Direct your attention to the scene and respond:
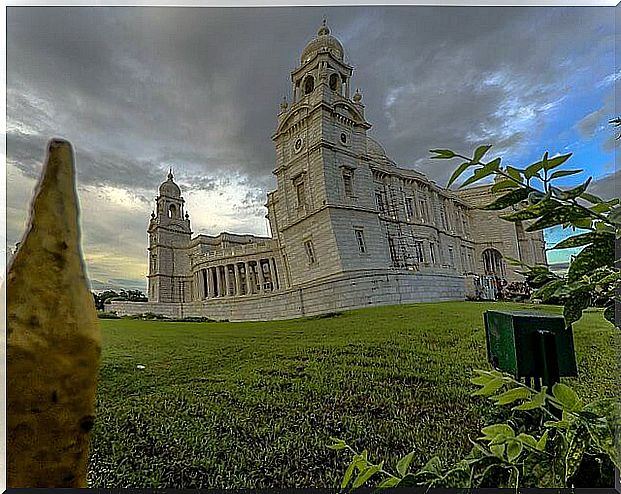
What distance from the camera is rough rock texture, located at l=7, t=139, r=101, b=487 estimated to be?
1618 millimetres

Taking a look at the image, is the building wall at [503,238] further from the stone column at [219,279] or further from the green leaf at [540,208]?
the green leaf at [540,208]

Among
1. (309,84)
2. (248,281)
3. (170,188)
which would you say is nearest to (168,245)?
(170,188)

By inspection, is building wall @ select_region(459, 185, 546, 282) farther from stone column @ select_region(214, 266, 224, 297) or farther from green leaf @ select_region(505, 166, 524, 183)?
green leaf @ select_region(505, 166, 524, 183)

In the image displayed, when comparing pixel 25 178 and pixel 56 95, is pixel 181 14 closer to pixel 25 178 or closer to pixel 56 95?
pixel 56 95

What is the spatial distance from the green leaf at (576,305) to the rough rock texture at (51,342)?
1.51 meters

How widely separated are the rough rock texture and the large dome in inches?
43.3

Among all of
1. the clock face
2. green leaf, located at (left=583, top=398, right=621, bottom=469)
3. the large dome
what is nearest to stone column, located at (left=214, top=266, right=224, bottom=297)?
the clock face

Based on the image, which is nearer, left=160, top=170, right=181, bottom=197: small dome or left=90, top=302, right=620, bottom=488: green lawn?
left=90, top=302, right=620, bottom=488: green lawn

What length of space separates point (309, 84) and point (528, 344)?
69.0 inches

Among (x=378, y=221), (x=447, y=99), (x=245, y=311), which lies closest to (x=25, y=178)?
(x=245, y=311)

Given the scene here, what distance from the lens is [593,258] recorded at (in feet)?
1.64

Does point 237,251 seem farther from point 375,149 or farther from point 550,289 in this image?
point 550,289

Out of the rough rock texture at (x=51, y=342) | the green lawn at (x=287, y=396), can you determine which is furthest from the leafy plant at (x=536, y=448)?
the green lawn at (x=287, y=396)

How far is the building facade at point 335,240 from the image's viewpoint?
231 cm
